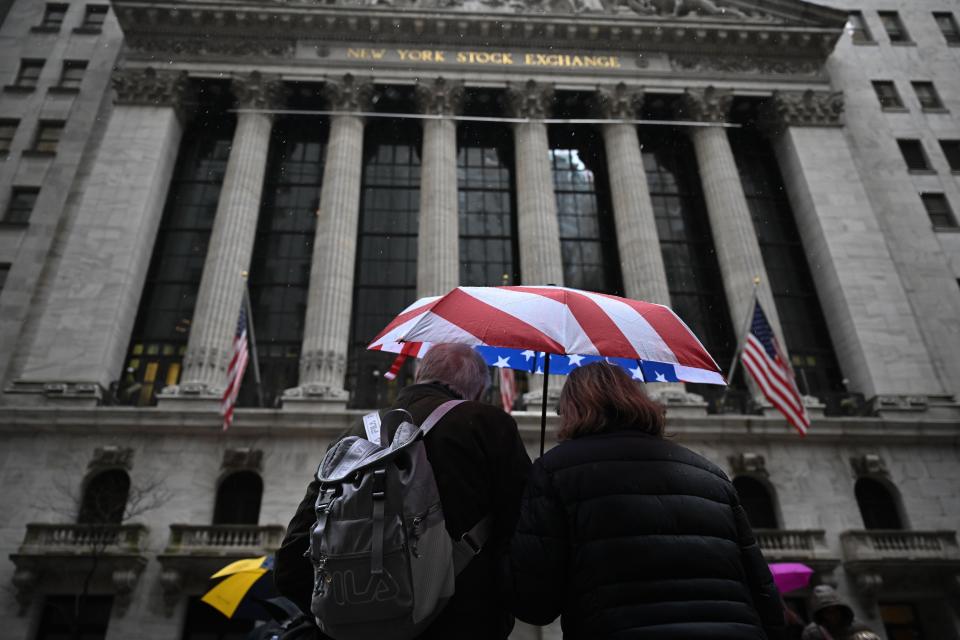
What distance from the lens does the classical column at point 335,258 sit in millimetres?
23234

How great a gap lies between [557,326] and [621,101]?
27.8 meters

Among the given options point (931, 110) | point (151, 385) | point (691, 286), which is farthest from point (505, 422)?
point (931, 110)

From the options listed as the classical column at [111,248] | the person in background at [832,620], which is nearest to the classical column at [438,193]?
the classical column at [111,248]

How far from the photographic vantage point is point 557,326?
5062 millimetres

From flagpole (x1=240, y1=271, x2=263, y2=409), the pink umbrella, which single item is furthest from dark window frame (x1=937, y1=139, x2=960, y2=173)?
flagpole (x1=240, y1=271, x2=263, y2=409)

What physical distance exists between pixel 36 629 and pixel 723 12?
123 ft

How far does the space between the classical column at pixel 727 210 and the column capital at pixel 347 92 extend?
15.2 meters

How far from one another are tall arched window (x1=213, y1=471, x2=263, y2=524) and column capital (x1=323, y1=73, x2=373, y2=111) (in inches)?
666

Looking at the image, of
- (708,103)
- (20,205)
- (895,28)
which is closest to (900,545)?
(708,103)

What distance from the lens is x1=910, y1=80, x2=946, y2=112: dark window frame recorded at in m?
31.9

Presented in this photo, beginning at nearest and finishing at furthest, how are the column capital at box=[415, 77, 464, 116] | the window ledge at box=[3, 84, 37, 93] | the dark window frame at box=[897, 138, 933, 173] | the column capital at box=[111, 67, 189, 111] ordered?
the column capital at box=[111, 67, 189, 111]
the window ledge at box=[3, 84, 37, 93]
the column capital at box=[415, 77, 464, 116]
the dark window frame at box=[897, 138, 933, 173]

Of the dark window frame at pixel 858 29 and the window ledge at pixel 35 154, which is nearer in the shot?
the window ledge at pixel 35 154

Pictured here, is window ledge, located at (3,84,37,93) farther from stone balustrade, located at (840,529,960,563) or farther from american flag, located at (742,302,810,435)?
stone balustrade, located at (840,529,960,563)

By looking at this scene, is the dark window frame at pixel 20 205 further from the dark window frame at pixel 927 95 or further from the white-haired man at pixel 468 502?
the dark window frame at pixel 927 95
